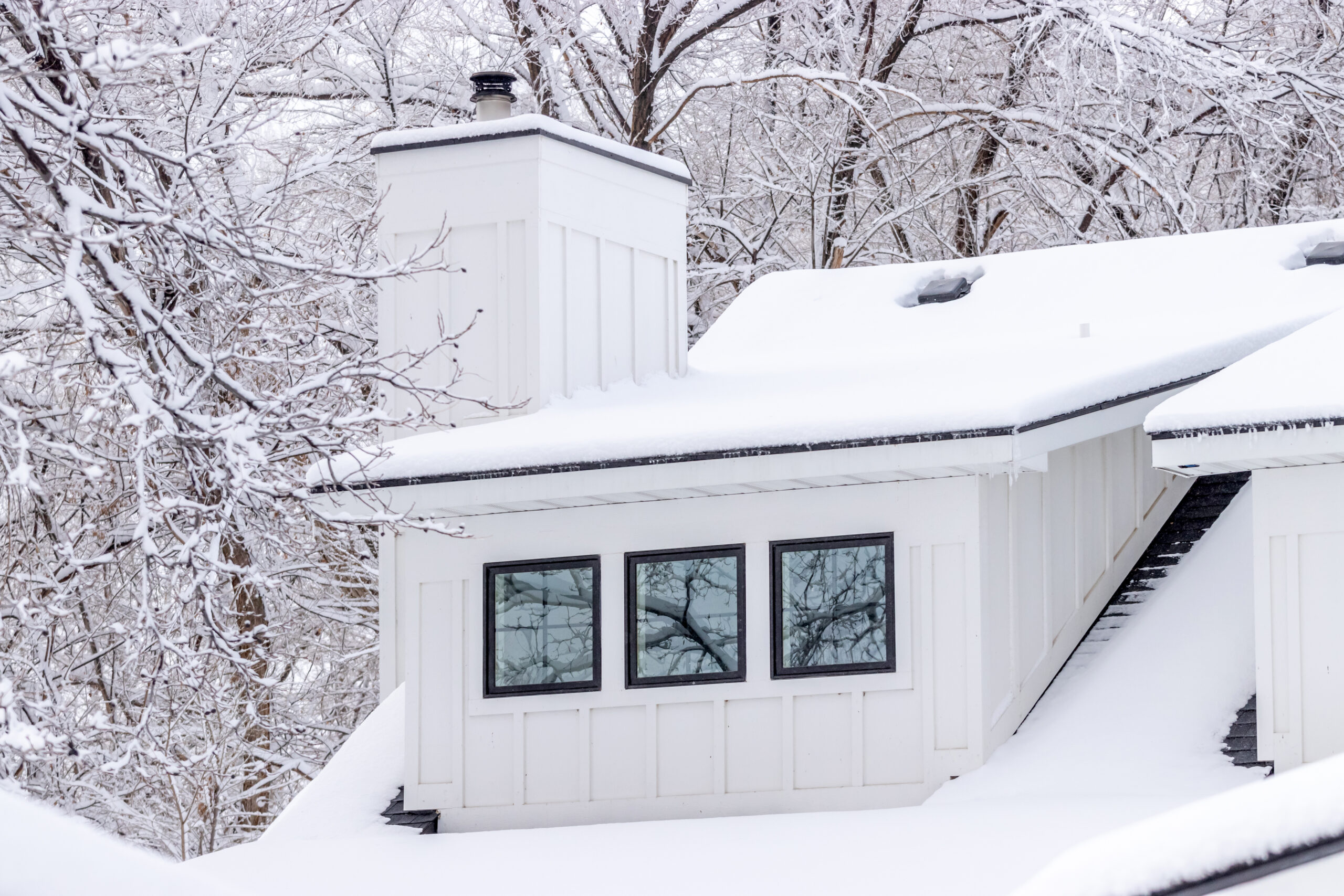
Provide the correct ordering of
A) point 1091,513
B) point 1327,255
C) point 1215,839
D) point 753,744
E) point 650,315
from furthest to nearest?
point 650,315, point 1327,255, point 1091,513, point 753,744, point 1215,839

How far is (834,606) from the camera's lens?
901 centimetres

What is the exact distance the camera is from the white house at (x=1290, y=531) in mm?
7859

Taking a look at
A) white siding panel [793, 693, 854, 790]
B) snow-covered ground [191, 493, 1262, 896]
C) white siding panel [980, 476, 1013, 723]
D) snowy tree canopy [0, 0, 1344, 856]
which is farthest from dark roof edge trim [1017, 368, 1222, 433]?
snowy tree canopy [0, 0, 1344, 856]

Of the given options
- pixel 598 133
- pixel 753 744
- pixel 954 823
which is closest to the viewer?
pixel 954 823

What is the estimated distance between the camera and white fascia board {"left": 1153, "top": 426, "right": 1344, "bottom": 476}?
7.78 m

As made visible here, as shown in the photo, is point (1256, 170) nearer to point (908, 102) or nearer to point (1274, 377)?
point (908, 102)

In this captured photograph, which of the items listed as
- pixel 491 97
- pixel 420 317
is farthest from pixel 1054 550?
pixel 491 97

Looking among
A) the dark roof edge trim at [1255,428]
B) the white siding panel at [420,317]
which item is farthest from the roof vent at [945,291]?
the dark roof edge trim at [1255,428]

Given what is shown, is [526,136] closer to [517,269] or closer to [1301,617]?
[517,269]

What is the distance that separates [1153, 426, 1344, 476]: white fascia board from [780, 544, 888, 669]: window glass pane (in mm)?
1596

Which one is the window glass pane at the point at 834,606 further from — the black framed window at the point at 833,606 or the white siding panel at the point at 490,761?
the white siding panel at the point at 490,761

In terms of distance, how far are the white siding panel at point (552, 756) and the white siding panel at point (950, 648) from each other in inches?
78.3

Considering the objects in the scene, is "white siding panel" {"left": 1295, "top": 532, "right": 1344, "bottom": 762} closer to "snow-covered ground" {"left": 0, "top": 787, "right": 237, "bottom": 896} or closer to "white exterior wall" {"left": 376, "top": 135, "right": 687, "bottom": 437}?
"white exterior wall" {"left": 376, "top": 135, "right": 687, "bottom": 437}

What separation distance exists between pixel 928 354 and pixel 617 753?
12.2 ft
